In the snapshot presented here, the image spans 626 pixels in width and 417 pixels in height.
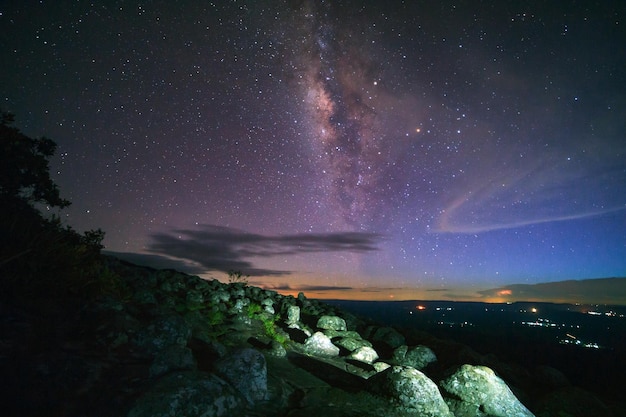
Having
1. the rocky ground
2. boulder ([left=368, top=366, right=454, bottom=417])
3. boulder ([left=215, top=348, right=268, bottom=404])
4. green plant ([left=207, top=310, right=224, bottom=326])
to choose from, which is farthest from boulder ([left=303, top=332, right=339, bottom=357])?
boulder ([left=215, top=348, right=268, bottom=404])

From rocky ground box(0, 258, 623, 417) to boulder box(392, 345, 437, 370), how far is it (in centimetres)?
4

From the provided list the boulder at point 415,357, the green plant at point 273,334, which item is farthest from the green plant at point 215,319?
the boulder at point 415,357

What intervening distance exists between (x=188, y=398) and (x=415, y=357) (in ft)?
28.9

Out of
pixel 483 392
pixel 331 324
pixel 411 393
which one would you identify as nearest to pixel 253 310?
pixel 331 324

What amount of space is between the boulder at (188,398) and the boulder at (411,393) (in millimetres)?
3158

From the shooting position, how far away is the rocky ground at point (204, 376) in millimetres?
4559

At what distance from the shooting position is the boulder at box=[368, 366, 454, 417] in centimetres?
617

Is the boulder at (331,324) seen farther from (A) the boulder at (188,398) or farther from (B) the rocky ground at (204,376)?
(A) the boulder at (188,398)

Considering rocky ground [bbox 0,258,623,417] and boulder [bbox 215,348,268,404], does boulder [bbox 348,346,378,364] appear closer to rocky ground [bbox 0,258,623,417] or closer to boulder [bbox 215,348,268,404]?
rocky ground [bbox 0,258,623,417]

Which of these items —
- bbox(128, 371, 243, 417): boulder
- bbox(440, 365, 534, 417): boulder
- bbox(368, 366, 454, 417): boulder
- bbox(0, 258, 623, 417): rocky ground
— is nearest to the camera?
bbox(128, 371, 243, 417): boulder

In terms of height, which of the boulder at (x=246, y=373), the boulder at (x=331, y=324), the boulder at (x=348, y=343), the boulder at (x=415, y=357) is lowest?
the boulder at (x=415, y=357)

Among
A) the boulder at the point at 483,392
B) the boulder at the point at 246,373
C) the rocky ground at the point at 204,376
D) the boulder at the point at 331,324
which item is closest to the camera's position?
the rocky ground at the point at 204,376

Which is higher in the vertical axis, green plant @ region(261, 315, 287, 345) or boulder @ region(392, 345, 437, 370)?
green plant @ region(261, 315, 287, 345)

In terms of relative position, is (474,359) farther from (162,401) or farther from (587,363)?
(587,363)
